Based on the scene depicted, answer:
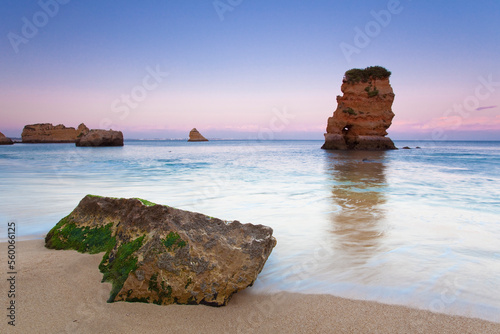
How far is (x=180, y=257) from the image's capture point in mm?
2383

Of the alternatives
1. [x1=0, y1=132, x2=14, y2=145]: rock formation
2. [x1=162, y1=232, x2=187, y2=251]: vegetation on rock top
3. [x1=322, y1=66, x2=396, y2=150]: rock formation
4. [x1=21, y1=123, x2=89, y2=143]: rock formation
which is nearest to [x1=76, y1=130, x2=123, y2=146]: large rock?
[x1=0, y1=132, x2=14, y2=145]: rock formation

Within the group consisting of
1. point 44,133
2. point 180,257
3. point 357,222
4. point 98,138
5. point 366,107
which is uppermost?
point 366,107

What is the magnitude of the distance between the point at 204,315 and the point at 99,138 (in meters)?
56.9

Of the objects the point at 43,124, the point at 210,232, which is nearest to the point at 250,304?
the point at 210,232

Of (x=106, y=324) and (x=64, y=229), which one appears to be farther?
(x=64, y=229)

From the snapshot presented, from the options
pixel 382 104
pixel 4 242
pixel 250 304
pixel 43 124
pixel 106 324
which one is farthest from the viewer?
pixel 43 124

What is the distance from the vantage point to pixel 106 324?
201 centimetres

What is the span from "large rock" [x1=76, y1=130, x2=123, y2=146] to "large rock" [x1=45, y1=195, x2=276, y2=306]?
183ft

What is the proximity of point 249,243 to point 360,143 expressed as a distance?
3475 cm

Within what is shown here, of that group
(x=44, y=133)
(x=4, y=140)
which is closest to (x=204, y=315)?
(x=4, y=140)

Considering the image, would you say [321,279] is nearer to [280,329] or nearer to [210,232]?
[280,329]

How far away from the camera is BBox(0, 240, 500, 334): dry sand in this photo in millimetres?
2014
